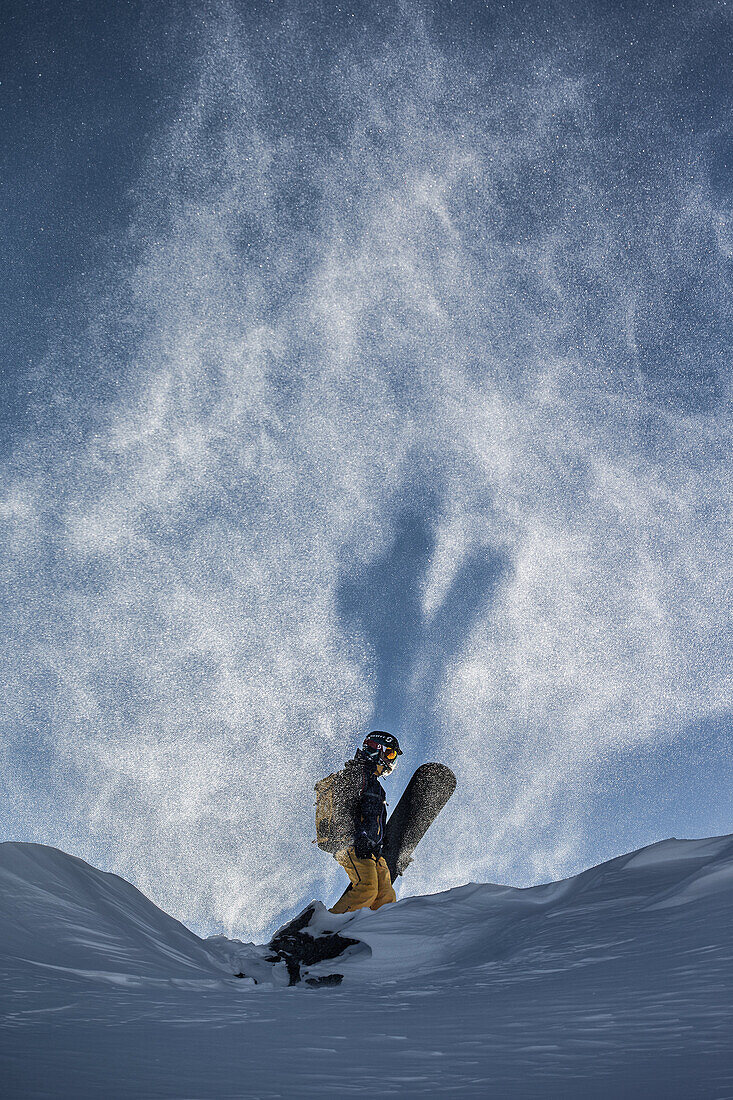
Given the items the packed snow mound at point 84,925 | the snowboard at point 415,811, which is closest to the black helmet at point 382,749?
the snowboard at point 415,811

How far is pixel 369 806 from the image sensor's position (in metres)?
7.00

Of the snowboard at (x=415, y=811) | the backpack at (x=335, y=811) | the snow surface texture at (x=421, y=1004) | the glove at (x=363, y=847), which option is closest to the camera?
the snow surface texture at (x=421, y=1004)

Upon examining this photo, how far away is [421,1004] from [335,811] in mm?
5387

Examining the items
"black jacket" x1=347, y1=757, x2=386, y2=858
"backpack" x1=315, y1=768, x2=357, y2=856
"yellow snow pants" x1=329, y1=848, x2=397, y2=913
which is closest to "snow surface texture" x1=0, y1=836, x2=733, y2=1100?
"yellow snow pants" x1=329, y1=848, x2=397, y2=913

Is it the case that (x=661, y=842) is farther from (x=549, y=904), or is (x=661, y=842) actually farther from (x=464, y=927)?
(x=464, y=927)

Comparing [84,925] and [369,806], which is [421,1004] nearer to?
[84,925]

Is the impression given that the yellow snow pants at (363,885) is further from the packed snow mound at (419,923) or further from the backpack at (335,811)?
the packed snow mound at (419,923)

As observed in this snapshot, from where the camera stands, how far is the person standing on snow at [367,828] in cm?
659

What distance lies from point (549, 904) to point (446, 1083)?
3138 millimetres

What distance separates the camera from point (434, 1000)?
2.24 metres

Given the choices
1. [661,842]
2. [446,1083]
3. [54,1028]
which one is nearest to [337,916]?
[661,842]

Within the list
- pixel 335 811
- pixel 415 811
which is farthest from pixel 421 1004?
pixel 415 811

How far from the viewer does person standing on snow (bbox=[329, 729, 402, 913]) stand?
659cm

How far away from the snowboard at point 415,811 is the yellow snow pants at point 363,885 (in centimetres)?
148
